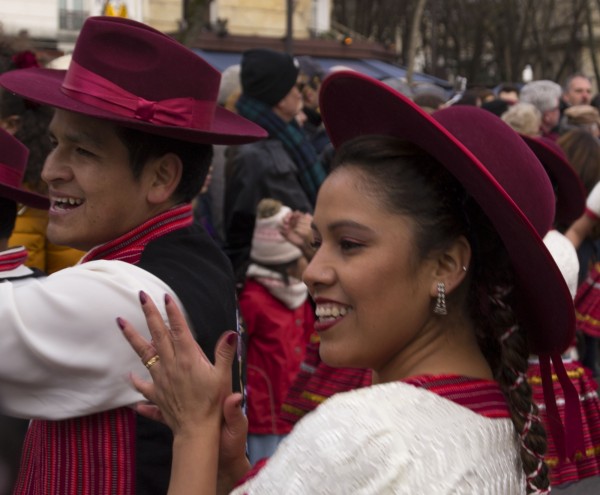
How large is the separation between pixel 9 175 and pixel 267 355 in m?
2.63

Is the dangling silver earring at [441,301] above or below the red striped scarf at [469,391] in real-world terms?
Result: above

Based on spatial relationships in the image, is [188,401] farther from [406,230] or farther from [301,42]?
[301,42]

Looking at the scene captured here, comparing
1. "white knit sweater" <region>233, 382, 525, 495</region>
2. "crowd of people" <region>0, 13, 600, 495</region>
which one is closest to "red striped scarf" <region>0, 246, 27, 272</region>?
"crowd of people" <region>0, 13, 600, 495</region>

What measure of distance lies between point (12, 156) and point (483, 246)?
1669mm

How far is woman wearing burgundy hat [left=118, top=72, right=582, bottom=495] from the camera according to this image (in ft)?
6.33

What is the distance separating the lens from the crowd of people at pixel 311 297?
72.8 inches

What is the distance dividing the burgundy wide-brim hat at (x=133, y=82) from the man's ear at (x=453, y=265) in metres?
0.84

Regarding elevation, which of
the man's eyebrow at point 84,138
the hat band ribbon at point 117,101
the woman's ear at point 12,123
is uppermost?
the hat band ribbon at point 117,101

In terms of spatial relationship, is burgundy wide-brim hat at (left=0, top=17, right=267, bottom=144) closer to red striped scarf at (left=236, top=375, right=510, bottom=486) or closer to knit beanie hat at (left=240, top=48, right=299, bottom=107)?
red striped scarf at (left=236, top=375, right=510, bottom=486)

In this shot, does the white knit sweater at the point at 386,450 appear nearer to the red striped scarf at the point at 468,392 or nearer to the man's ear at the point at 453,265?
the red striped scarf at the point at 468,392

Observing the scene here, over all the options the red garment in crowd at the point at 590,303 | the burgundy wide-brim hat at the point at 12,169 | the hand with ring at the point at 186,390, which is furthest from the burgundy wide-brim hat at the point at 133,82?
the red garment in crowd at the point at 590,303

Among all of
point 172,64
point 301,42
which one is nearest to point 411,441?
point 172,64

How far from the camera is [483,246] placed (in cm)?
207

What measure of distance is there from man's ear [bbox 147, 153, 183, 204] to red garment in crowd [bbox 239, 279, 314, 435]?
2.94m
